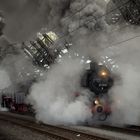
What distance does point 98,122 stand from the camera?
13.9 meters

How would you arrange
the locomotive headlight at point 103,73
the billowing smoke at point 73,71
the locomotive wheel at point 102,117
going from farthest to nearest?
the locomotive wheel at point 102,117 → the locomotive headlight at point 103,73 → the billowing smoke at point 73,71

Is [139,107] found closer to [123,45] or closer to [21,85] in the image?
[123,45]

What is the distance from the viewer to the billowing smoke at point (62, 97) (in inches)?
514

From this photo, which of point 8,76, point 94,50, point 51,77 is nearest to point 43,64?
point 8,76

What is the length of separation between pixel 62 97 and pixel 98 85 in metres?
1.80

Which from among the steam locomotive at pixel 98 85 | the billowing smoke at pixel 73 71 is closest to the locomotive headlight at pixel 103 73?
the steam locomotive at pixel 98 85

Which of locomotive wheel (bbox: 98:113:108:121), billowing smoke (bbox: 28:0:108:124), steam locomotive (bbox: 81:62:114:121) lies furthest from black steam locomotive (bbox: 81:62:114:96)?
locomotive wheel (bbox: 98:113:108:121)

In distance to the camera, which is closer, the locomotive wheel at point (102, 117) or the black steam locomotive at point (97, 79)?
the black steam locomotive at point (97, 79)

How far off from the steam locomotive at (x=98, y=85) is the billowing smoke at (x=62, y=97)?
0.36 meters

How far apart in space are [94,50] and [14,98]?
9954 millimetres

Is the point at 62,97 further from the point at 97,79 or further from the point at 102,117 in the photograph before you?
the point at 102,117

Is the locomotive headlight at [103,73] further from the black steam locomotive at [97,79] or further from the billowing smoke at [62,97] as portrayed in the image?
the billowing smoke at [62,97]

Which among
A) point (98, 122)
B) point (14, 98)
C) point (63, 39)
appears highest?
point (63, 39)

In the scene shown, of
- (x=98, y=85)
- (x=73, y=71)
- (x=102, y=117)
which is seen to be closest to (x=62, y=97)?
(x=73, y=71)
